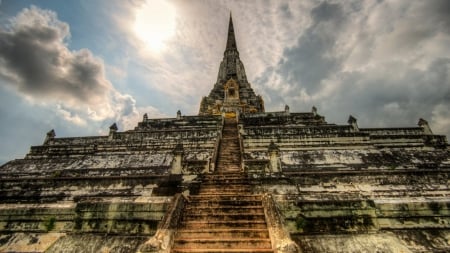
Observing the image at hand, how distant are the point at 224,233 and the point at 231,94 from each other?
3333cm

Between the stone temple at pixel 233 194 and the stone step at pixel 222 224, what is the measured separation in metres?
0.03

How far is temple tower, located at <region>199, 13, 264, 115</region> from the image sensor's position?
36.4 meters

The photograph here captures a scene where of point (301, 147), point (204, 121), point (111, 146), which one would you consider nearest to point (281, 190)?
point (301, 147)

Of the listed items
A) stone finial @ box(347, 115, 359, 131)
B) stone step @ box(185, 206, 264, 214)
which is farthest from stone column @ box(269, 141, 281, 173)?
stone finial @ box(347, 115, 359, 131)

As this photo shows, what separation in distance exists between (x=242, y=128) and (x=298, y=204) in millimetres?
13164

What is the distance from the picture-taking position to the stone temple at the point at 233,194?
618cm

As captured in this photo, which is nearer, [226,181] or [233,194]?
[233,194]

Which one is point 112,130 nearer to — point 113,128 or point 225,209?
point 113,128

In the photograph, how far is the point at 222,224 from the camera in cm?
687

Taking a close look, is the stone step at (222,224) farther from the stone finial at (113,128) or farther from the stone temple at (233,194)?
the stone finial at (113,128)

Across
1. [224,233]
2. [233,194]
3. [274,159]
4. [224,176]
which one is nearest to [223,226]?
[224,233]

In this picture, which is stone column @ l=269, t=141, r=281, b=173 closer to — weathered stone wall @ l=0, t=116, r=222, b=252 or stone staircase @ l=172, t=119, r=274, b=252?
stone staircase @ l=172, t=119, r=274, b=252

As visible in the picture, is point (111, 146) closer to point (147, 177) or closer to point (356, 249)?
point (147, 177)

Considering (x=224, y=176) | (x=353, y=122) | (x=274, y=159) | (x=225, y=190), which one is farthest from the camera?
(x=353, y=122)
